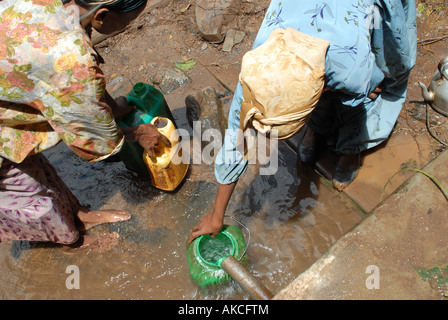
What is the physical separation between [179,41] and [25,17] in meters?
2.67

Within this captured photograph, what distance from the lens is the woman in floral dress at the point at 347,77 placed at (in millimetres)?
1449

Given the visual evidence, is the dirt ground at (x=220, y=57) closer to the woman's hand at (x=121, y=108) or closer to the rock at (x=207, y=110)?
the rock at (x=207, y=110)

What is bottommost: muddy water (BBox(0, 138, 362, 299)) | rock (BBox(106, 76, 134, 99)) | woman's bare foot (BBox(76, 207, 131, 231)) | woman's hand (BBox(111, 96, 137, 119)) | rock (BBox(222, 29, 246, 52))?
muddy water (BBox(0, 138, 362, 299))

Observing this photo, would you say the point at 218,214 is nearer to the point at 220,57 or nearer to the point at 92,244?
the point at 92,244

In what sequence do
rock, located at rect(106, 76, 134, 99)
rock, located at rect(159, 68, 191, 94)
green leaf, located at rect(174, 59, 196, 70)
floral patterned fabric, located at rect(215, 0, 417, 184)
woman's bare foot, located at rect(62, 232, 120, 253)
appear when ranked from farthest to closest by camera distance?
1. green leaf, located at rect(174, 59, 196, 70)
2. rock, located at rect(159, 68, 191, 94)
3. rock, located at rect(106, 76, 134, 99)
4. woman's bare foot, located at rect(62, 232, 120, 253)
5. floral patterned fabric, located at rect(215, 0, 417, 184)

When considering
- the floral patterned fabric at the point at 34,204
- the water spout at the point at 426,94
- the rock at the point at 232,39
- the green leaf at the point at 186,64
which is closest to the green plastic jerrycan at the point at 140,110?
the floral patterned fabric at the point at 34,204

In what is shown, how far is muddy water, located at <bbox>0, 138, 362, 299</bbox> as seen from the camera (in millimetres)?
2527

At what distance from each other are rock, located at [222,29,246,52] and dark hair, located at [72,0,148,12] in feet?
7.12

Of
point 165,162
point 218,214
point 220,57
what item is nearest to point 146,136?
point 165,162

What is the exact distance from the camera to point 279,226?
8.89ft

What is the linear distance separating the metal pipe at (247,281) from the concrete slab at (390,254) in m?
0.08

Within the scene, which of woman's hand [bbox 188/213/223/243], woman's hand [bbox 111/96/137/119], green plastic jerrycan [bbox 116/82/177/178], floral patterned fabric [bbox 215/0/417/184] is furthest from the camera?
green plastic jerrycan [bbox 116/82/177/178]

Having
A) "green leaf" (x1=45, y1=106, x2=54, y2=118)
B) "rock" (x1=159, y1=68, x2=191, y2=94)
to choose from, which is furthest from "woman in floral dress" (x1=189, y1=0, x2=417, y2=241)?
"rock" (x1=159, y1=68, x2=191, y2=94)

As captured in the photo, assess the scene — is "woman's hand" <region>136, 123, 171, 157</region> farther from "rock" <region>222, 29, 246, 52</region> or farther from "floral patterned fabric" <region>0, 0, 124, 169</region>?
"rock" <region>222, 29, 246, 52</region>
